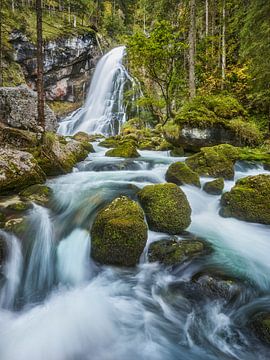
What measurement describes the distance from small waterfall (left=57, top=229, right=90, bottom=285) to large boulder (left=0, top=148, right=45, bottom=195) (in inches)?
94.0

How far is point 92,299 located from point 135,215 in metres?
1.66

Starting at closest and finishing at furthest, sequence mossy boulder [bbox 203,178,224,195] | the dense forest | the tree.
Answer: the dense forest, mossy boulder [bbox 203,178,224,195], the tree

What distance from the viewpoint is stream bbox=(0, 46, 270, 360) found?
383cm

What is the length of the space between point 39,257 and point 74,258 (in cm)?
68

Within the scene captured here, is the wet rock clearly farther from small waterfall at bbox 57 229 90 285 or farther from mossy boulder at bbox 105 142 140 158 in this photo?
small waterfall at bbox 57 229 90 285

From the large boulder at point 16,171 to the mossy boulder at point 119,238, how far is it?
3057 millimetres

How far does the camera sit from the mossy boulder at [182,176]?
8.58 meters

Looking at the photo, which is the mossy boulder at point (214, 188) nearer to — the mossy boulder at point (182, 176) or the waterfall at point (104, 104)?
the mossy boulder at point (182, 176)

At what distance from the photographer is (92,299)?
473cm

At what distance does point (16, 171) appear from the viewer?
24.6 ft

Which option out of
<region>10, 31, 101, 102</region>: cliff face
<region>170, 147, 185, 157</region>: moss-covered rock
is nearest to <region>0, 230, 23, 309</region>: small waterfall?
<region>170, 147, 185, 157</region>: moss-covered rock

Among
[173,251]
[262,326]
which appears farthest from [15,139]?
[262,326]

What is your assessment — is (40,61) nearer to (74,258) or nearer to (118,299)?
(74,258)

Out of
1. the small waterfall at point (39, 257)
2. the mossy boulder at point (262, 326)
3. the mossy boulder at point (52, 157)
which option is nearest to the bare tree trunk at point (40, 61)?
the mossy boulder at point (52, 157)
